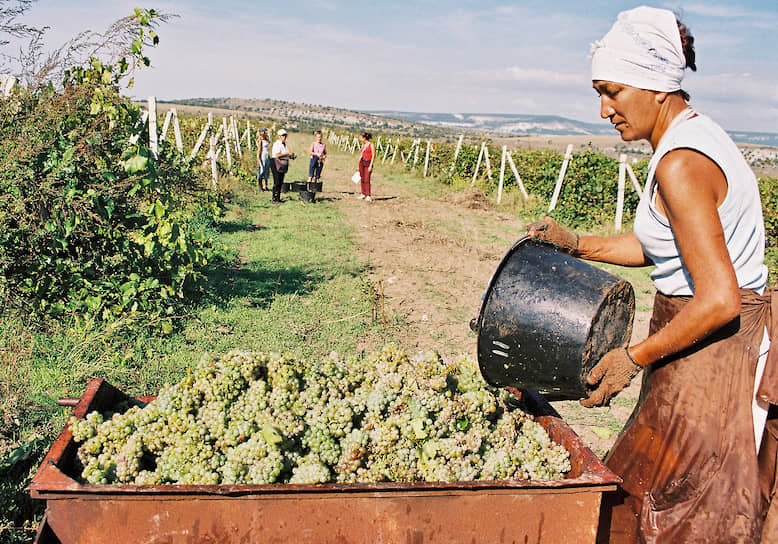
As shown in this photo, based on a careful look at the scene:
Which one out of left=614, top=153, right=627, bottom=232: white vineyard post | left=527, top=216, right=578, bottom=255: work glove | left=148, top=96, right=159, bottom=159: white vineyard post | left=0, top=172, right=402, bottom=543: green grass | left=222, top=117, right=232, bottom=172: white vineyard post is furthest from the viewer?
left=222, top=117, right=232, bottom=172: white vineyard post

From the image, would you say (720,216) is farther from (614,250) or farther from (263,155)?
(263,155)

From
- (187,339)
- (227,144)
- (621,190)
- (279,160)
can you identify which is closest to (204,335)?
(187,339)

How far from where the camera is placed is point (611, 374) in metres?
2.13

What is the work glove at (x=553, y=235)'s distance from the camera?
253 centimetres

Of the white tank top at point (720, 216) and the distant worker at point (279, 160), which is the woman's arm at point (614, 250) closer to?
the white tank top at point (720, 216)

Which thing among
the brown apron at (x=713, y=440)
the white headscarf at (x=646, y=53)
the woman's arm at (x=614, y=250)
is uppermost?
the white headscarf at (x=646, y=53)

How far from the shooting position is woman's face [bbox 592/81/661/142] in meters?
2.07

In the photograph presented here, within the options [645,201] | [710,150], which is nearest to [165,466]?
[645,201]

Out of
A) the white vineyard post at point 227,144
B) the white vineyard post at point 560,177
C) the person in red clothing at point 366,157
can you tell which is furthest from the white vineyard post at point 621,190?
the white vineyard post at point 227,144

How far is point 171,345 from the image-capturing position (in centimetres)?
515

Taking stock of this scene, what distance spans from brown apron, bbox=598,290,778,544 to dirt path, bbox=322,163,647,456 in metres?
2.28

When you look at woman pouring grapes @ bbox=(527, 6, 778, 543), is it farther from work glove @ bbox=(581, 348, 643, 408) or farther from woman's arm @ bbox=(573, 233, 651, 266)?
woman's arm @ bbox=(573, 233, 651, 266)

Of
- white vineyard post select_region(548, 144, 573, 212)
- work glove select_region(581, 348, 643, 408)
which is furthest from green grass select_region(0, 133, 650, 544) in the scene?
white vineyard post select_region(548, 144, 573, 212)

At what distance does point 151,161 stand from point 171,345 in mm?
1760
